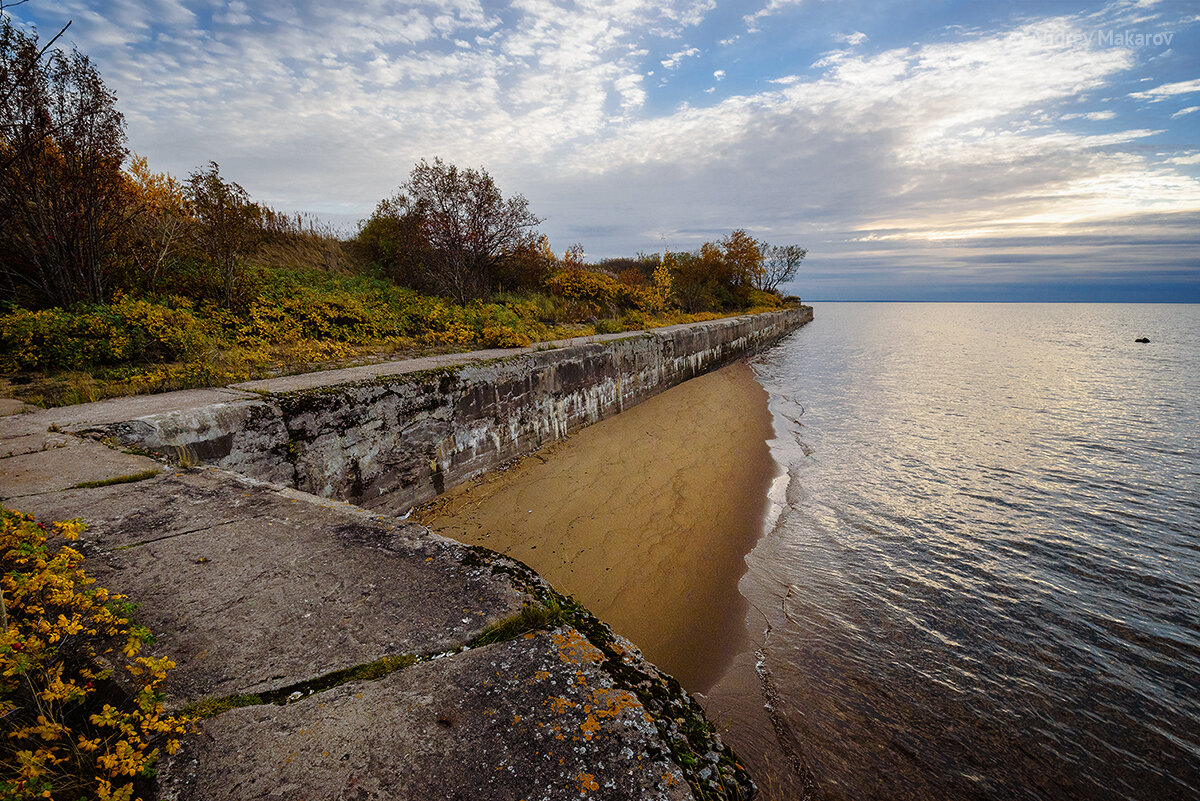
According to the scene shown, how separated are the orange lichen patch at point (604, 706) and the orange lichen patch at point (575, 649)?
6.1 inches

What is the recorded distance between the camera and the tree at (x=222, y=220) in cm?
778

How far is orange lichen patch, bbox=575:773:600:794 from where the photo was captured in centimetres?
118

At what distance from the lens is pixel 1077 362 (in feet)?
65.7

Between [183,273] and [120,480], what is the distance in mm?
7677

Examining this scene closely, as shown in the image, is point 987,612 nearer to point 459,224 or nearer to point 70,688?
point 70,688

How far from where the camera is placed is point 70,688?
1.20 m

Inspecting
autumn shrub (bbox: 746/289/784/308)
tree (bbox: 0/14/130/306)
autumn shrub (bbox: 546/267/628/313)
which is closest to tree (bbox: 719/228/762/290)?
autumn shrub (bbox: 746/289/784/308)

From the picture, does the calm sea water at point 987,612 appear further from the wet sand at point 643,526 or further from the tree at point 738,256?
the tree at point 738,256

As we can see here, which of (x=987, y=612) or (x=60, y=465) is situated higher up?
(x=60, y=465)

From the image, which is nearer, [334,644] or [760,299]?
[334,644]

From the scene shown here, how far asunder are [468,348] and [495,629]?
24.4ft

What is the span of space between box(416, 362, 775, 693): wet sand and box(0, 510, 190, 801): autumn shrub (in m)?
3.22

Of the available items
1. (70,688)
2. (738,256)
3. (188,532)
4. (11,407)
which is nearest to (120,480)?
(188,532)

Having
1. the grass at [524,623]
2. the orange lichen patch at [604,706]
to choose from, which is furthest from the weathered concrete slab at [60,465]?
the orange lichen patch at [604,706]
